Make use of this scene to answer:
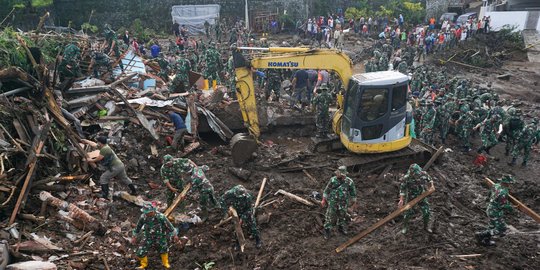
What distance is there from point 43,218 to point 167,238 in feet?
7.74

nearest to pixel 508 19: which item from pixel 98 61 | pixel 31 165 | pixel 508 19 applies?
pixel 508 19

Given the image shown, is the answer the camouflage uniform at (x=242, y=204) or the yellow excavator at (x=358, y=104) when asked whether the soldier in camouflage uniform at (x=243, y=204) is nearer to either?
the camouflage uniform at (x=242, y=204)

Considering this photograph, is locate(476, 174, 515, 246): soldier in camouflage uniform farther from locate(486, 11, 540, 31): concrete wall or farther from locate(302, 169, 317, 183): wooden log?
locate(486, 11, 540, 31): concrete wall

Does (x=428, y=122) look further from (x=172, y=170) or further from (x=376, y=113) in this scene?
(x=172, y=170)

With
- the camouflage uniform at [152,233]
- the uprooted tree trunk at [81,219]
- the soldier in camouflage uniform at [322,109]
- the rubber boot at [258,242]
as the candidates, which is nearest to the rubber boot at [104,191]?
the uprooted tree trunk at [81,219]

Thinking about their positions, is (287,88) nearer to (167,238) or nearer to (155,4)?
(167,238)

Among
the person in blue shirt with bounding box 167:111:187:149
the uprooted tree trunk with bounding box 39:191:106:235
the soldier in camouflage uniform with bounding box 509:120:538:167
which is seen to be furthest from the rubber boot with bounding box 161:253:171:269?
the soldier in camouflage uniform with bounding box 509:120:538:167

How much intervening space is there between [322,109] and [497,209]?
195 inches

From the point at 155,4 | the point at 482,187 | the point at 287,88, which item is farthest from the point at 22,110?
the point at 155,4

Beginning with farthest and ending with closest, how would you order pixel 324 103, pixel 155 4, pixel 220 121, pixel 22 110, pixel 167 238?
pixel 155 4 < pixel 220 121 < pixel 324 103 < pixel 22 110 < pixel 167 238

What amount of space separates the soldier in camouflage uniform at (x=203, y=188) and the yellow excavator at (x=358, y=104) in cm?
222

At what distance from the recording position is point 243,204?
7.33m

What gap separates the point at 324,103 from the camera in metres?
10.9

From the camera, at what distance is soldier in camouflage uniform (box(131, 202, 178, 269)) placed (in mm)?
6547
